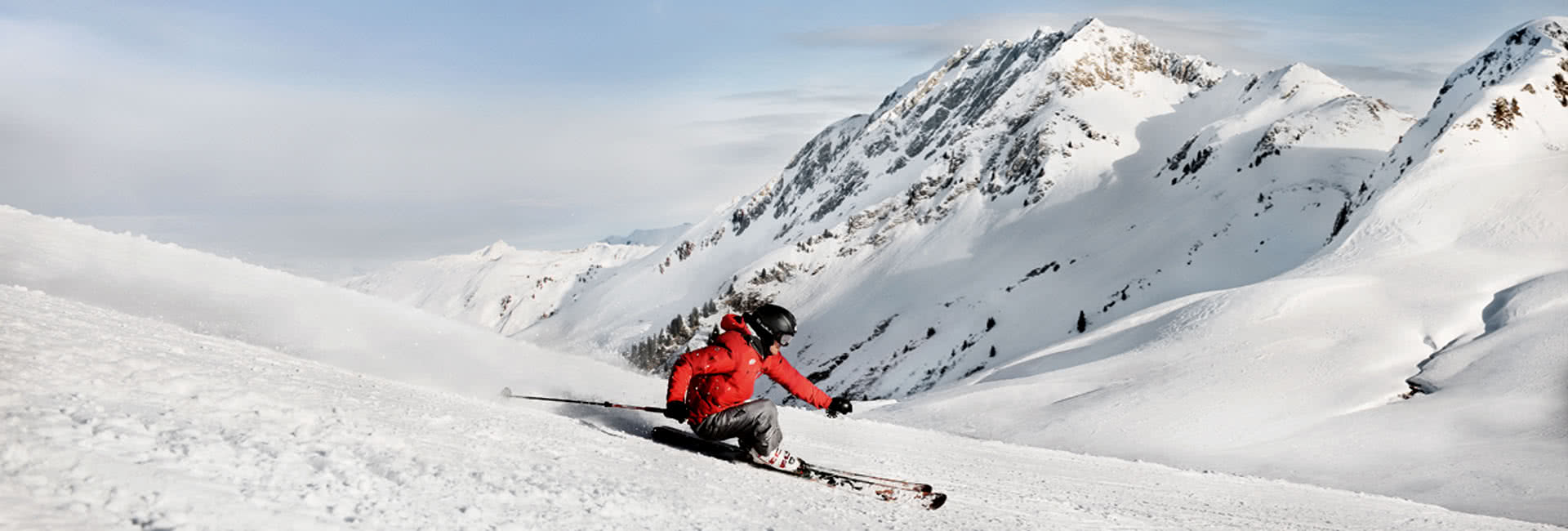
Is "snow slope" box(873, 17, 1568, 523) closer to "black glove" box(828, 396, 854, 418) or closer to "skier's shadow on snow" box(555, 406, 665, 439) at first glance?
"black glove" box(828, 396, 854, 418)

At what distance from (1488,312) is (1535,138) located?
39570 millimetres

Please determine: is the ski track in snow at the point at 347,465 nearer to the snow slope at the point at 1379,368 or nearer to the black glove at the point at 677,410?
the black glove at the point at 677,410

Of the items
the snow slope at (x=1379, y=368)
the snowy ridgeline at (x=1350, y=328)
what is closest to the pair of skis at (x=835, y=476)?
the snowy ridgeline at (x=1350, y=328)

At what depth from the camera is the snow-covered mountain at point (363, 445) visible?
5445mm

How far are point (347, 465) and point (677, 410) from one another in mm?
3968

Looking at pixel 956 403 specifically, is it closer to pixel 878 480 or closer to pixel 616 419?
pixel 616 419

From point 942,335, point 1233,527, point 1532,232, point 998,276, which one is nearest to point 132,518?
point 1233,527

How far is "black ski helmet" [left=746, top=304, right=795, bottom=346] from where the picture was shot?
10516 millimetres

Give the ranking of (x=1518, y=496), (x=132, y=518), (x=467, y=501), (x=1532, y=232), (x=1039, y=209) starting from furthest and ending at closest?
(x=1039, y=209) → (x=1532, y=232) → (x=1518, y=496) → (x=467, y=501) → (x=132, y=518)

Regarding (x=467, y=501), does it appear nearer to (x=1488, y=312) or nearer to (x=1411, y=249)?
(x=1488, y=312)

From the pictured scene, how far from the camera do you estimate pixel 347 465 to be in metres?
6.43

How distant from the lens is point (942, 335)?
144 m

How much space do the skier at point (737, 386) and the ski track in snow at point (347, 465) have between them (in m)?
0.43

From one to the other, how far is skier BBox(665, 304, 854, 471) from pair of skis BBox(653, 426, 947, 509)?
0.47ft
